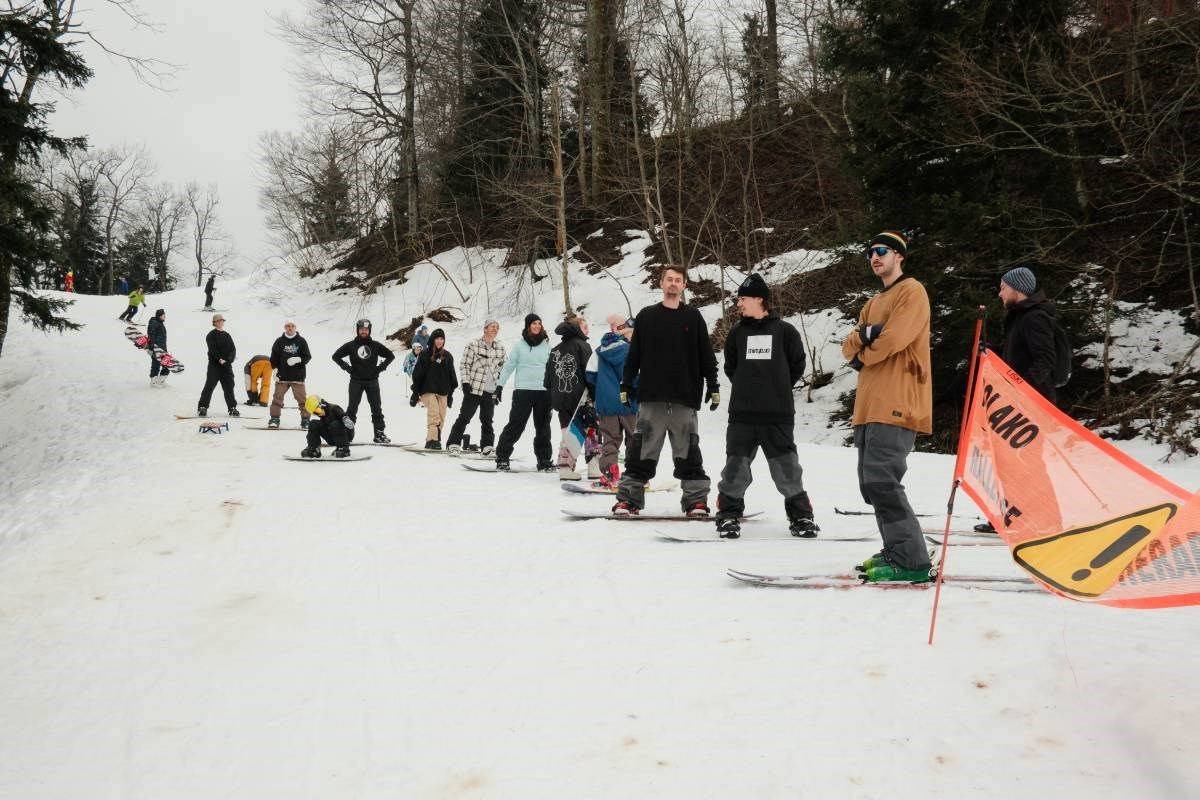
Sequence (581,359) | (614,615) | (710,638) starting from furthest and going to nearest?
(581,359) < (614,615) < (710,638)

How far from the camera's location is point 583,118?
29.4 metres

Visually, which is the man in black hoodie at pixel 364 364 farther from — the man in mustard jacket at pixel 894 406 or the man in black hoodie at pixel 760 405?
the man in mustard jacket at pixel 894 406

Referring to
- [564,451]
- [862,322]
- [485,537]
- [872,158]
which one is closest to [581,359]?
[564,451]

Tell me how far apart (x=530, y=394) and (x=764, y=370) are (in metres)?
5.10

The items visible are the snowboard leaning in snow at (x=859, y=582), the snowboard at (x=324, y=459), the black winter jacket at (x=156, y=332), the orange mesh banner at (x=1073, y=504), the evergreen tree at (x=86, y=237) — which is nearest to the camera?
the orange mesh banner at (x=1073, y=504)

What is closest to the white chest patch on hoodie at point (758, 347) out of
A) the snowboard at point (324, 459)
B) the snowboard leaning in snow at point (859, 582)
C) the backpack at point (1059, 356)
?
the snowboard leaning in snow at point (859, 582)

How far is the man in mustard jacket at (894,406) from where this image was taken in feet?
15.1

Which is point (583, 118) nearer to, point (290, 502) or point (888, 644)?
point (290, 502)

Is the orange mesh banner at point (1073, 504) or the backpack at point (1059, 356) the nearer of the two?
Result: the orange mesh banner at point (1073, 504)

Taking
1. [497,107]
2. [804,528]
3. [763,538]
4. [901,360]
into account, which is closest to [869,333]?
[901,360]

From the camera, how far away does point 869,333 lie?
4703mm

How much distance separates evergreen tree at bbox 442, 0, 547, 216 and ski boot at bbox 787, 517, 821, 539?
22.9 metres

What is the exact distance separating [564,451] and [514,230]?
23.7 metres

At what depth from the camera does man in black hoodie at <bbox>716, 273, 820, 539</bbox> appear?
5.97m
